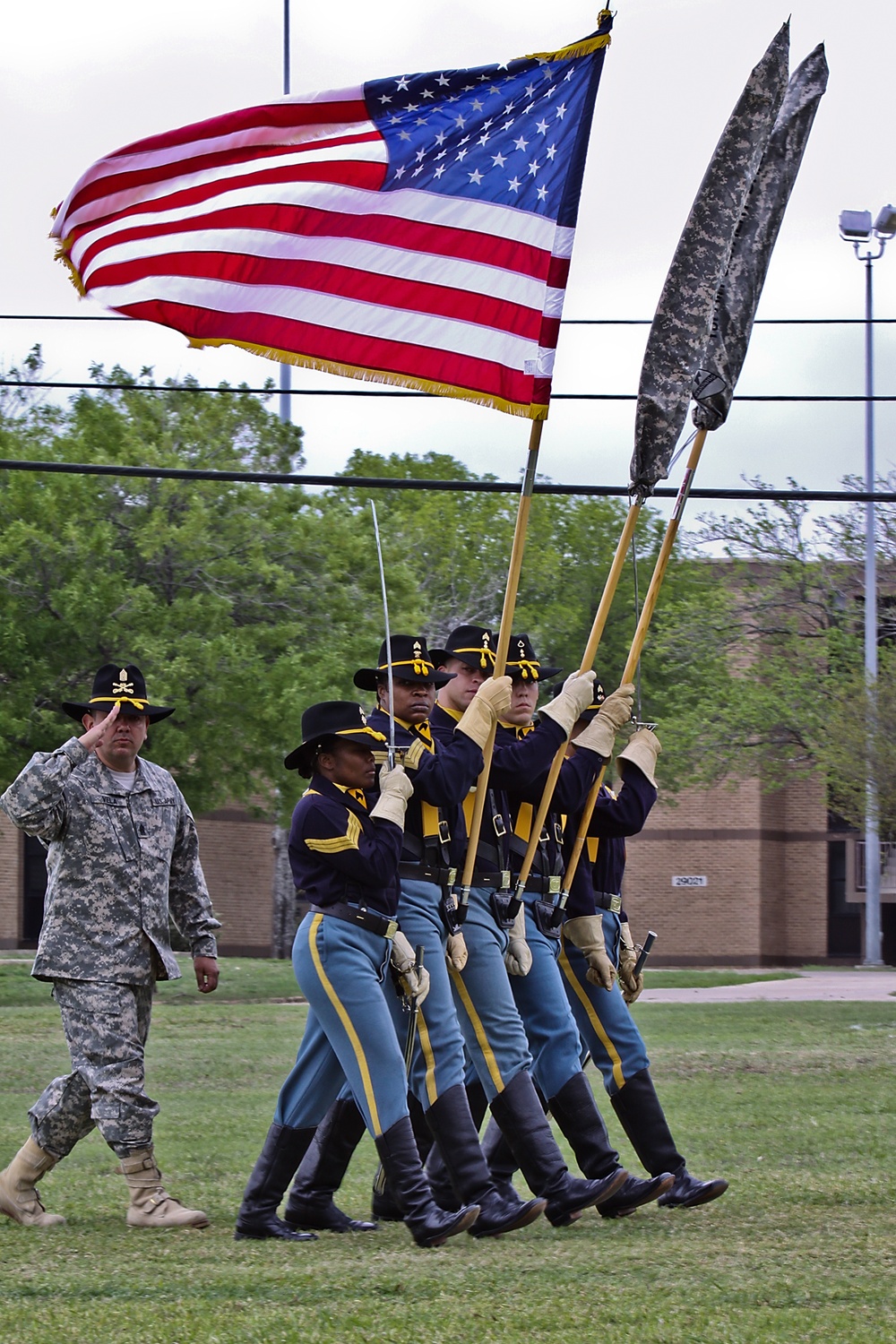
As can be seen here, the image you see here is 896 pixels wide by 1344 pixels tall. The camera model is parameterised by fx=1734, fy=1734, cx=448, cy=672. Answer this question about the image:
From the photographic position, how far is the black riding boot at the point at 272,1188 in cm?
677

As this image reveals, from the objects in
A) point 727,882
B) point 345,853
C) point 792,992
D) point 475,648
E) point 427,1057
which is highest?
point 475,648

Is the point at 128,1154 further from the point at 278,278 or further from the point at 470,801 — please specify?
the point at 278,278

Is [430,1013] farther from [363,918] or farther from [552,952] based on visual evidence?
[552,952]

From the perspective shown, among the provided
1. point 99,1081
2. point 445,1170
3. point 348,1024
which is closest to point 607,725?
point 348,1024

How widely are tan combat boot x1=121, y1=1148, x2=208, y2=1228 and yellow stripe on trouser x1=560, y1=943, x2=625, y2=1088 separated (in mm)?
1886

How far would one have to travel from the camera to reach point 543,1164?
6.89 meters

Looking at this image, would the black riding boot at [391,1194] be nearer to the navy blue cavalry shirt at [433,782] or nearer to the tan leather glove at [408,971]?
the tan leather glove at [408,971]

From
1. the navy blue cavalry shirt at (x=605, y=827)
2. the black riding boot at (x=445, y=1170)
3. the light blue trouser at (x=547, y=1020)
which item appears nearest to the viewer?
the light blue trouser at (x=547, y=1020)

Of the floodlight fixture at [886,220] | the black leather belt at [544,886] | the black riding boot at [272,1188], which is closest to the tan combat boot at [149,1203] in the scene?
the black riding boot at [272,1188]

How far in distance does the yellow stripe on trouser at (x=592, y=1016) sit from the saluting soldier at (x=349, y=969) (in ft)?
3.93

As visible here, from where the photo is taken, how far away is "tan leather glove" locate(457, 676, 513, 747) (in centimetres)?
701

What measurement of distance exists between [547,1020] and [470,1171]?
35.0 inches

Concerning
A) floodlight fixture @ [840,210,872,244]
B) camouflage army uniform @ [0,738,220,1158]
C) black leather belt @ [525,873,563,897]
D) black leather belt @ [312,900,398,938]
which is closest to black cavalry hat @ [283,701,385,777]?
black leather belt @ [312,900,398,938]

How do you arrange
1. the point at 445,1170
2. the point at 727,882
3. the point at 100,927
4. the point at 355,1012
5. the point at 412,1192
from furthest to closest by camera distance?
1. the point at 727,882
2. the point at 445,1170
3. the point at 100,927
4. the point at 355,1012
5. the point at 412,1192
